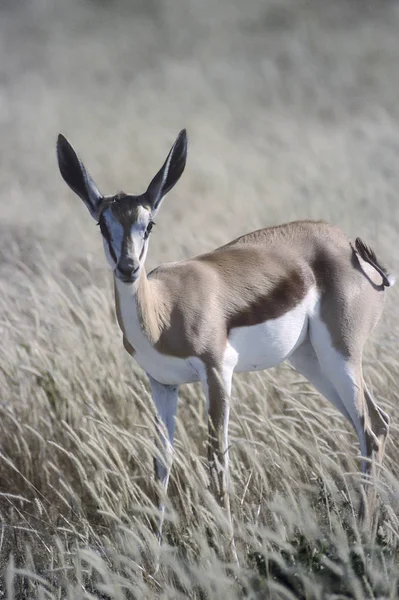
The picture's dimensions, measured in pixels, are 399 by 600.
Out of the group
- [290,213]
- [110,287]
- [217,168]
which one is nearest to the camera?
[110,287]

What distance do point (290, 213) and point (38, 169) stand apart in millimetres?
5371

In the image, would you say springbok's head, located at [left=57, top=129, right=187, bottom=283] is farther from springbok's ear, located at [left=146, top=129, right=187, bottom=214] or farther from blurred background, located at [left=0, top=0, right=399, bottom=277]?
blurred background, located at [left=0, top=0, right=399, bottom=277]

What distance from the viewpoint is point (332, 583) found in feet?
12.8

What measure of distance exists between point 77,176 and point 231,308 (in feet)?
3.37

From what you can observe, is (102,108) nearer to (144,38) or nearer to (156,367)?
(144,38)

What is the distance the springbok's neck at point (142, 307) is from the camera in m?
4.53

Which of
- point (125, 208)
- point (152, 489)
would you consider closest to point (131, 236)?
point (125, 208)

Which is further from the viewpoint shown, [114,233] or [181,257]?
[181,257]

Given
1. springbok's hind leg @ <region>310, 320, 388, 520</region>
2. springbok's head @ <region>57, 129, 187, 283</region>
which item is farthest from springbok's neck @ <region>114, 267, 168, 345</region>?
springbok's hind leg @ <region>310, 320, 388, 520</region>

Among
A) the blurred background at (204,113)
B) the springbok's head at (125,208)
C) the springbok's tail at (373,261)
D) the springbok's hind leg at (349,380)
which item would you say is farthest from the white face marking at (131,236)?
the blurred background at (204,113)

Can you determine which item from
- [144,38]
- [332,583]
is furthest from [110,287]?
[144,38]

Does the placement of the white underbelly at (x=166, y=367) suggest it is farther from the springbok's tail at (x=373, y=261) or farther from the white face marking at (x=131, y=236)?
the springbok's tail at (x=373, y=261)

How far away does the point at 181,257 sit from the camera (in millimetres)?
10750

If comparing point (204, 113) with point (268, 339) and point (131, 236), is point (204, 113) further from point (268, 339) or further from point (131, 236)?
point (131, 236)
